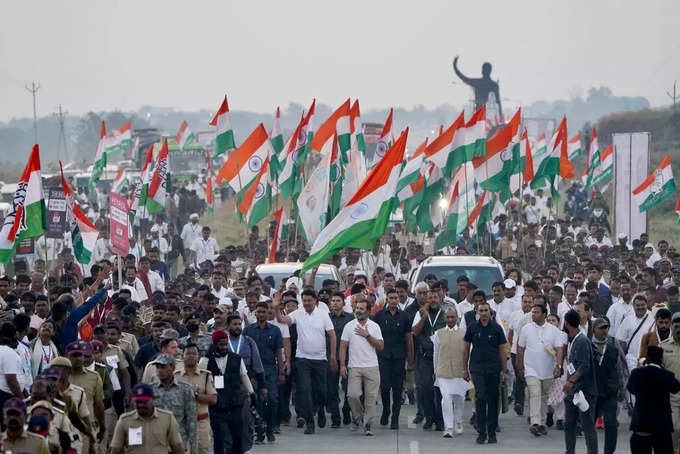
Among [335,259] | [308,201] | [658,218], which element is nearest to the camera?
[308,201]

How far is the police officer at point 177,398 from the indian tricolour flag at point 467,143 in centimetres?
1471

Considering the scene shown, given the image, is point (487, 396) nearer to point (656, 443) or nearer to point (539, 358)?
point (539, 358)

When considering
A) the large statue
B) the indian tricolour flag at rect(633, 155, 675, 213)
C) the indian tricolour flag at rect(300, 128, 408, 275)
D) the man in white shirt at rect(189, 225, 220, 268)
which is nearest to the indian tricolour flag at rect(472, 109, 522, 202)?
the indian tricolour flag at rect(633, 155, 675, 213)

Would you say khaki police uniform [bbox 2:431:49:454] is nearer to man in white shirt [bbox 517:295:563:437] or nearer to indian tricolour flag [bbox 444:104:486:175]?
man in white shirt [bbox 517:295:563:437]

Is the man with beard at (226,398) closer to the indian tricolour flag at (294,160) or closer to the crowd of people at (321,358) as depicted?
the crowd of people at (321,358)

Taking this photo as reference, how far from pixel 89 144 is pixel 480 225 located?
6669 inches

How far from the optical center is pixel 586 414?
47.0ft

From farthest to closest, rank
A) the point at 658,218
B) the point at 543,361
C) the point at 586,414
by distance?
1. the point at 658,218
2. the point at 543,361
3. the point at 586,414

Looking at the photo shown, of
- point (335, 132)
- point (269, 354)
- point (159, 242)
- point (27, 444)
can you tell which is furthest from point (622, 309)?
point (159, 242)

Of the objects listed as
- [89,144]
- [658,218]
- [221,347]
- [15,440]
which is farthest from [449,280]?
[89,144]

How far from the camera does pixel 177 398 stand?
12.0 m

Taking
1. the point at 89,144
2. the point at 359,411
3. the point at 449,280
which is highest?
the point at 89,144

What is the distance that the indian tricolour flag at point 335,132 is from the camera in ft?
81.6

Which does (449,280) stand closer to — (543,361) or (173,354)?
(543,361)
